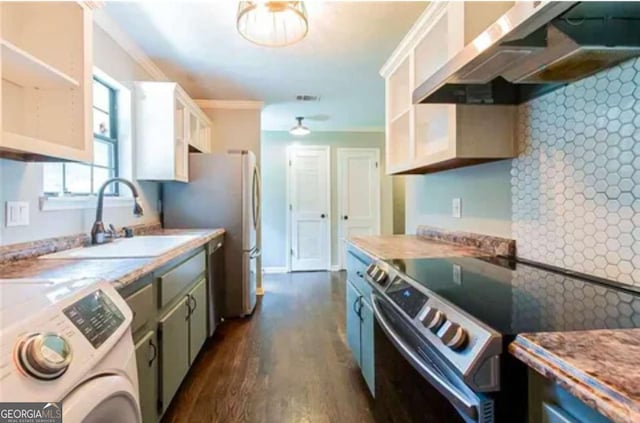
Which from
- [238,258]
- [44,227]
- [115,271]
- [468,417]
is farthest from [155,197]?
[468,417]

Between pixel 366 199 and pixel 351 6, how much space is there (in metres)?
4.03

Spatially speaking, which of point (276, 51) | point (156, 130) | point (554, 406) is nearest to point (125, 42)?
point (156, 130)

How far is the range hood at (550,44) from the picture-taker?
3.10ft

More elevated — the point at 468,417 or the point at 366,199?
the point at 366,199

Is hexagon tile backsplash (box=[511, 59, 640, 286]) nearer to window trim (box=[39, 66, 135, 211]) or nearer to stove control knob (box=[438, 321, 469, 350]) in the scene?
stove control knob (box=[438, 321, 469, 350])

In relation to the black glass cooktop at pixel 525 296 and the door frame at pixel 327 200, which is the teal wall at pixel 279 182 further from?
the black glass cooktop at pixel 525 296

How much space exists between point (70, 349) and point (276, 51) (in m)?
2.62

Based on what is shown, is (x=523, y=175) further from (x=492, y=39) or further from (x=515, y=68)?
(x=492, y=39)

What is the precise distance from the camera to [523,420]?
74 centimetres

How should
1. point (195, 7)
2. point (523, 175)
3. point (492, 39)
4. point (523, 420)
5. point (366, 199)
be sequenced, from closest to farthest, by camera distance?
point (523, 420) < point (492, 39) < point (523, 175) < point (195, 7) < point (366, 199)

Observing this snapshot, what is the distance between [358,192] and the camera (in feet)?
19.8

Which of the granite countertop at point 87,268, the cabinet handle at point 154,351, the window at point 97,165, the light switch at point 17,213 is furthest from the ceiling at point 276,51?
the cabinet handle at point 154,351
